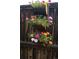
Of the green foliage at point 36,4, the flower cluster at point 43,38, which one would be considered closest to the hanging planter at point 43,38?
the flower cluster at point 43,38

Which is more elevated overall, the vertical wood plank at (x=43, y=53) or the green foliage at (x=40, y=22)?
the green foliage at (x=40, y=22)

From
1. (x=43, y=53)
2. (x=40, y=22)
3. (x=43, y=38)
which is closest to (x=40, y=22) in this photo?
(x=40, y=22)

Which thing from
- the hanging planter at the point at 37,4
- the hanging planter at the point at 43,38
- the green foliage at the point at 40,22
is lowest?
the hanging planter at the point at 43,38

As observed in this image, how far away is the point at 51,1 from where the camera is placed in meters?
1.39

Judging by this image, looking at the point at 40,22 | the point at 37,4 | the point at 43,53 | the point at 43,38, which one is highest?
the point at 37,4

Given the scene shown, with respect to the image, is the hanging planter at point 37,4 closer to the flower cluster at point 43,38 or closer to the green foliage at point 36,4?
the green foliage at point 36,4

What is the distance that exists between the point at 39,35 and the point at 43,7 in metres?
0.29

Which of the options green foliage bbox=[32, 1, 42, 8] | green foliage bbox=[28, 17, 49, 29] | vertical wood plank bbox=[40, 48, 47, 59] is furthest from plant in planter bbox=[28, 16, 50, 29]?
vertical wood plank bbox=[40, 48, 47, 59]

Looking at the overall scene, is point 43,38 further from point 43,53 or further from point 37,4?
point 37,4

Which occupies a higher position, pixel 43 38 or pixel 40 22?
pixel 40 22

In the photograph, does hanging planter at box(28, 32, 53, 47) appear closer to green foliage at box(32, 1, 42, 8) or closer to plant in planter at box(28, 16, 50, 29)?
plant in planter at box(28, 16, 50, 29)

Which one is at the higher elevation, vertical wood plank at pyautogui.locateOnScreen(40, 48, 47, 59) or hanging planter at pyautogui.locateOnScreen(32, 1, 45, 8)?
hanging planter at pyautogui.locateOnScreen(32, 1, 45, 8)

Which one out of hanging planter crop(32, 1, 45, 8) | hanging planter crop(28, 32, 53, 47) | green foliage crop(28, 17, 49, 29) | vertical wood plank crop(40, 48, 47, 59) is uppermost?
hanging planter crop(32, 1, 45, 8)
